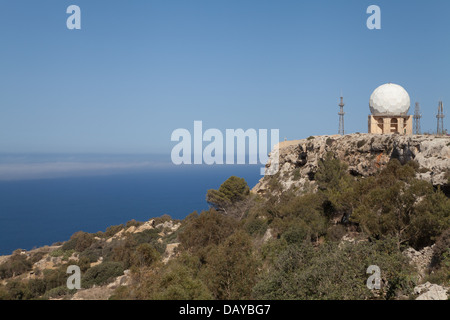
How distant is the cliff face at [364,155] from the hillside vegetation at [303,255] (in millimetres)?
833

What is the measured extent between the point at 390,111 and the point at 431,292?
67.8 ft

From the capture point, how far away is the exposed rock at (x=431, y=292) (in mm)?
8023

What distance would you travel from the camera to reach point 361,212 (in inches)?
551

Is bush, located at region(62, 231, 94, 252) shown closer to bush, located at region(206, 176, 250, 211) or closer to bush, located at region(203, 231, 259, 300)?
bush, located at region(206, 176, 250, 211)

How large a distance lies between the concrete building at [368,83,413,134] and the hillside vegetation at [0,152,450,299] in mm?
5509

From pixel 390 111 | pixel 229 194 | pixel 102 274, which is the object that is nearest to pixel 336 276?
pixel 102 274

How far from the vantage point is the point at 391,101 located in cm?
2577

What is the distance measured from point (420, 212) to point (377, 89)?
17012 mm

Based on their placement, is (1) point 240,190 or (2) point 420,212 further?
(1) point 240,190

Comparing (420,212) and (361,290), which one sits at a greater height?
(420,212)

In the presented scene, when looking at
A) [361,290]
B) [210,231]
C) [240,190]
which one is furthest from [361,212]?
[240,190]

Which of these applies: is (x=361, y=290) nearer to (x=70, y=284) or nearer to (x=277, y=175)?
(x=70, y=284)

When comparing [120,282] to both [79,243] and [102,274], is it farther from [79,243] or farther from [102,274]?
[79,243]

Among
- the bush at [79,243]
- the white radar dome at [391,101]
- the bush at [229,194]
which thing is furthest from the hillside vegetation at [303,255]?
Result: the bush at [229,194]
